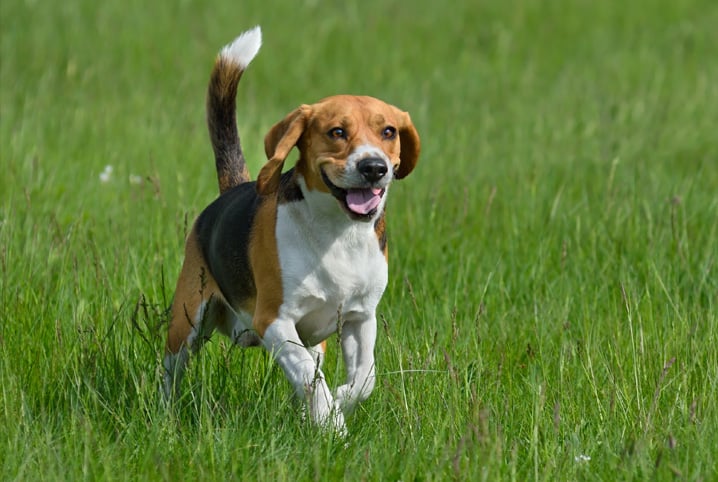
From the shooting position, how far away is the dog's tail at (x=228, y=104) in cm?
503

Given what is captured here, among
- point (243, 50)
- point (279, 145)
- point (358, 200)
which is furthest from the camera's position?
point (243, 50)

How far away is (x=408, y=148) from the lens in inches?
180

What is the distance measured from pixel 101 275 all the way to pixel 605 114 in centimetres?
515

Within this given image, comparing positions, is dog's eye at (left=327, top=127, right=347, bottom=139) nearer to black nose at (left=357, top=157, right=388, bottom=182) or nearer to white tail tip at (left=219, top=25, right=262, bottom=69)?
black nose at (left=357, top=157, right=388, bottom=182)

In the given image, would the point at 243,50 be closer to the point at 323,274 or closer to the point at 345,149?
the point at 345,149

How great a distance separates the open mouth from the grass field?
533mm

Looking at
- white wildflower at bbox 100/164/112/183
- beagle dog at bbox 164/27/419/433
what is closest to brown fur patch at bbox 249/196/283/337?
beagle dog at bbox 164/27/419/433

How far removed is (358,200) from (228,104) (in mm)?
1342

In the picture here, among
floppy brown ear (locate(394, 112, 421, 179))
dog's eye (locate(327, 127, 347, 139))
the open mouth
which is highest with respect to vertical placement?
dog's eye (locate(327, 127, 347, 139))

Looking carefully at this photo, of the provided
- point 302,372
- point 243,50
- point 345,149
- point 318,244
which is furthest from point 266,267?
point 243,50

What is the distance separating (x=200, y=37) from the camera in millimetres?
10367

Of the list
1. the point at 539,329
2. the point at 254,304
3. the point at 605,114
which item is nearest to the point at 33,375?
the point at 254,304

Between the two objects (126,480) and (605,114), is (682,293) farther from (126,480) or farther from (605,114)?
(605,114)

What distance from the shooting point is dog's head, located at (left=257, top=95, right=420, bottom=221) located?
160 inches
